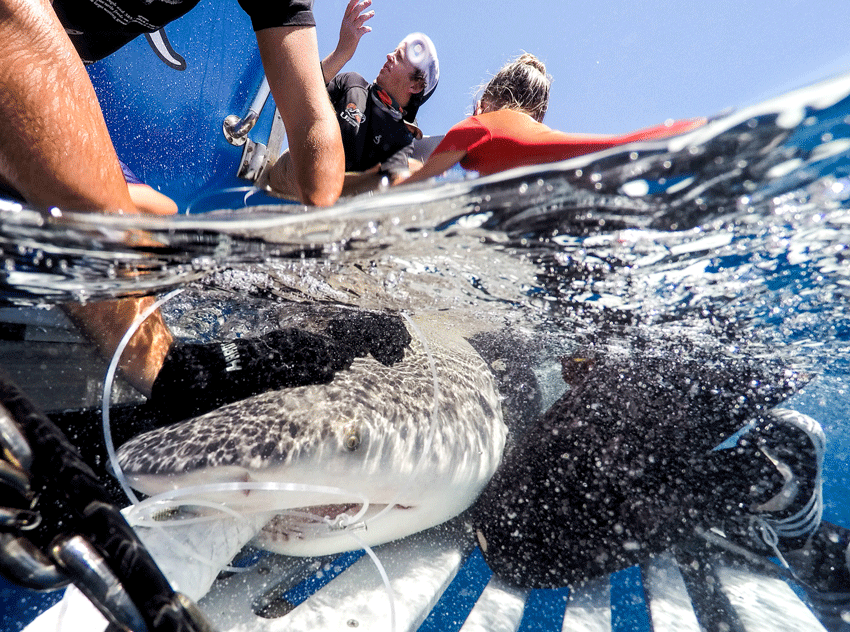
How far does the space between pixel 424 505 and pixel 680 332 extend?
10.2 ft

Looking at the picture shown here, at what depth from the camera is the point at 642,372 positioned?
452 centimetres

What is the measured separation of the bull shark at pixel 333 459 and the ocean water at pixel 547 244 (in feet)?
2.37

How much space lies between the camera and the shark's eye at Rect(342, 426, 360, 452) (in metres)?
1.87

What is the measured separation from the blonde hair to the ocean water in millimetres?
1634

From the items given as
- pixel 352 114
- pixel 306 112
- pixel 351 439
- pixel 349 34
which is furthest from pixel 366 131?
pixel 351 439

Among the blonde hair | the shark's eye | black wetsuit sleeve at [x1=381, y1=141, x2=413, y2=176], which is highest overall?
the blonde hair

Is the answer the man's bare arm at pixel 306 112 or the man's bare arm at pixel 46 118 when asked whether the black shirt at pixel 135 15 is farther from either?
the man's bare arm at pixel 46 118

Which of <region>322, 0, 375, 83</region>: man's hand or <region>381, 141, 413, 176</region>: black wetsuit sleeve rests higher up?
<region>322, 0, 375, 83</region>: man's hand

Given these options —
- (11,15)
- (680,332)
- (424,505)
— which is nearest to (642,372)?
(680,332)

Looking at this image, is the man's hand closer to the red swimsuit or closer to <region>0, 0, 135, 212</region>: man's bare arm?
the red swimsuit

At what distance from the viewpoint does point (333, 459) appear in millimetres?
1810

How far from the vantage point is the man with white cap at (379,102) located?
14.4ft

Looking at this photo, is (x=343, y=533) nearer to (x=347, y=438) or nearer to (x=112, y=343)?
(x=347, y=438)

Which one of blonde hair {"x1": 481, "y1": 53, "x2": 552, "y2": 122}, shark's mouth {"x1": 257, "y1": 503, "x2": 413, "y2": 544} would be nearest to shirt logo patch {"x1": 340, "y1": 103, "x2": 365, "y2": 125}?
blonde hair {"x1": 481, "y1": 53, "x2": 552, "y2": 122}
